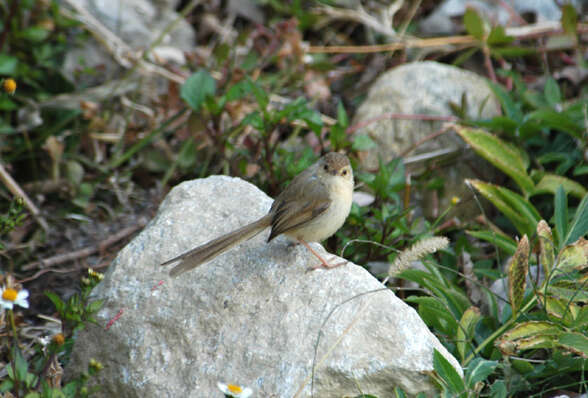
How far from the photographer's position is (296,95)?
20.4ft

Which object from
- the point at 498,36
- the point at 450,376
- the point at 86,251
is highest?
the point at 498,36

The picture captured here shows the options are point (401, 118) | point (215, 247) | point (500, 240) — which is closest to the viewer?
point (215, 247)

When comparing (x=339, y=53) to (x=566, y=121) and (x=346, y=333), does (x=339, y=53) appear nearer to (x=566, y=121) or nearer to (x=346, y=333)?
A: (x=566, y=121)

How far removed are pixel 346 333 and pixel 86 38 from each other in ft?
14.0

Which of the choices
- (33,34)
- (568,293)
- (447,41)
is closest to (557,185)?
(568,293)

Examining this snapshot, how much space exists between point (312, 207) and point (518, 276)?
1119 millimetres

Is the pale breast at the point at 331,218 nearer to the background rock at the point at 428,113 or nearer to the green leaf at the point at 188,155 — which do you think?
the background rock at the point at 428,113

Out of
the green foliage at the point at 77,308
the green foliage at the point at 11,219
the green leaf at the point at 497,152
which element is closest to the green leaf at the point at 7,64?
the green foliage at the point at 11,219

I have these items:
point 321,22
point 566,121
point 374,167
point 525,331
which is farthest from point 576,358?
point 321,22

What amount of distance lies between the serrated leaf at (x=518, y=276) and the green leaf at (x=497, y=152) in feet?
4.11

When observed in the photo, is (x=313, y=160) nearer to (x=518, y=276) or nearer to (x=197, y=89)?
(x=197, y=89)

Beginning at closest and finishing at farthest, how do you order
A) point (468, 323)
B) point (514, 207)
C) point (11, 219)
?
point (11, 219) → point (468, 323) → point (514, 207)

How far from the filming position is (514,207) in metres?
4.38

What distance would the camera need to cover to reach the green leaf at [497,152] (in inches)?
183
